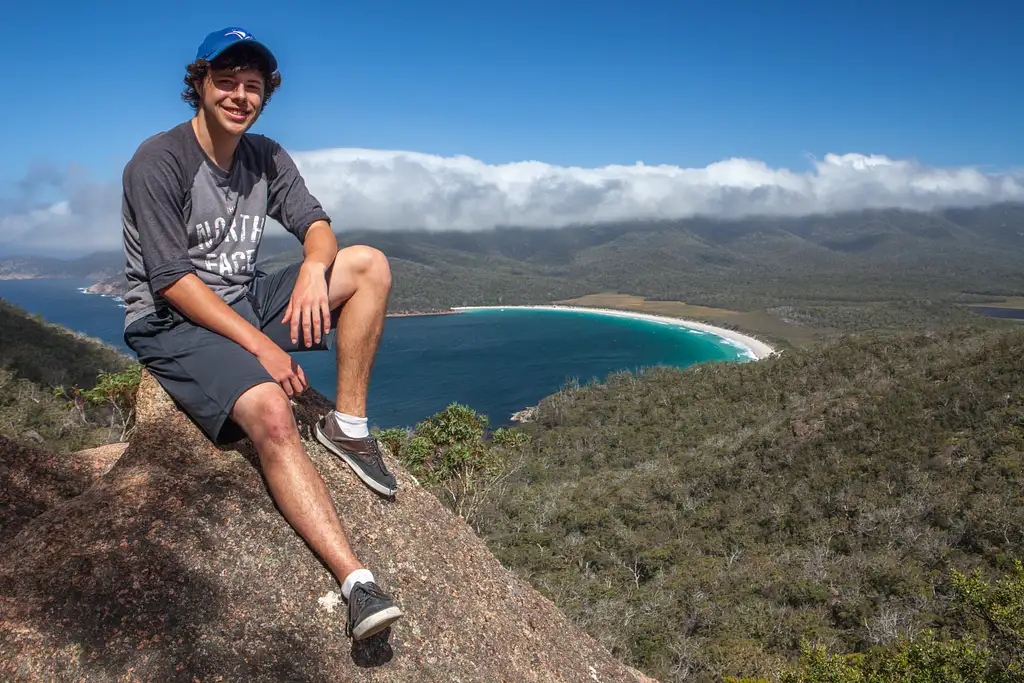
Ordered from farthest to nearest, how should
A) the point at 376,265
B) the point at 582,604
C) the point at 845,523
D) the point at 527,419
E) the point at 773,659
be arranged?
1. the point at 527,419
2. the point at 845,523
3. the point at 582,604
4. the point at 773,659
5. the point at 376,265

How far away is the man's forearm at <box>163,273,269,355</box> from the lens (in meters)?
3.40

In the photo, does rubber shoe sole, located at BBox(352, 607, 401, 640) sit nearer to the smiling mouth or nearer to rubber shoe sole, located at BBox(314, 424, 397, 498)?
rubber shoe sole, located at BBox(314, 424, 397, 498)

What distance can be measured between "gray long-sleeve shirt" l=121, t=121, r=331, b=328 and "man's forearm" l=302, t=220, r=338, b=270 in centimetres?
10

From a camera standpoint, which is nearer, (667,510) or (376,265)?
(376,265)

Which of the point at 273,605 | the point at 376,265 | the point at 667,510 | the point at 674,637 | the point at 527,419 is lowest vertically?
the point at 527,419

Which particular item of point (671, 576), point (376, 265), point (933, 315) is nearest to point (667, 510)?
point (671, 576)

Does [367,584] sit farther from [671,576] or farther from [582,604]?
[671,576]

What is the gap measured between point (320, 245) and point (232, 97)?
100 cm

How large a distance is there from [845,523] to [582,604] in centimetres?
1442

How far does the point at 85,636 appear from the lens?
3.04m

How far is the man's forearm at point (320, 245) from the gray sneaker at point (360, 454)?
46.2 inches

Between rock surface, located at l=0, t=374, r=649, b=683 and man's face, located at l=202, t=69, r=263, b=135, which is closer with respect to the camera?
rock surface, located at l=0, t=374, r=649, b=683

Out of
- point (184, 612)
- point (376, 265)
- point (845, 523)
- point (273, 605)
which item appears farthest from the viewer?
point (845, 523)

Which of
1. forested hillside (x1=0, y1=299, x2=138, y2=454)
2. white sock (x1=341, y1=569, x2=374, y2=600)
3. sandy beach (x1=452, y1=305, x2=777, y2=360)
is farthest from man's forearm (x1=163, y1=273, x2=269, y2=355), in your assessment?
Result: sandy beach (x1=452, y1=305, x2=777, y2=360)
